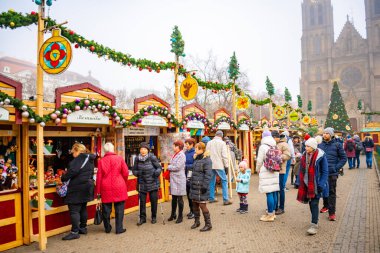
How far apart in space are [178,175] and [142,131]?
265 centimetres

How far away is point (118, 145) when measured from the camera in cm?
818

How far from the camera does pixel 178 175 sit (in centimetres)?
677

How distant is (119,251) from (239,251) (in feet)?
6.46

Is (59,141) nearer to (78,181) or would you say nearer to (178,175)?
(78,181)

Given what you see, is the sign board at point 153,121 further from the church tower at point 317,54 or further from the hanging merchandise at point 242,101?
the church tower at point 317,54

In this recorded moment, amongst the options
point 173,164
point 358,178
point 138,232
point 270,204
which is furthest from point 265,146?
point 358,178

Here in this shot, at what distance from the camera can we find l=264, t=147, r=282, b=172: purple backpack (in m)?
6.44

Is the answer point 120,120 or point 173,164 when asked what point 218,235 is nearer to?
point 173,164

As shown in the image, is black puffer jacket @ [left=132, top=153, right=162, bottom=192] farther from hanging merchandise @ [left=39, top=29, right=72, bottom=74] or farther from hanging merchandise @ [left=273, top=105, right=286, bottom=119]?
hanging merchandise @ [left=273, top=105, right=286, bottom=119]

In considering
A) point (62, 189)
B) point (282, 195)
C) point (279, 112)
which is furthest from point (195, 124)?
point (279, 112)

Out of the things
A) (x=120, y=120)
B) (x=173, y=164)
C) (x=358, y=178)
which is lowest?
(x=358, y=178)

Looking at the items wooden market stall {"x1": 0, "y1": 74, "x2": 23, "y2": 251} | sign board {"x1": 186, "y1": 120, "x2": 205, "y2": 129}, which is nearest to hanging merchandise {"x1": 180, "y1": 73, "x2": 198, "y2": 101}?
sign board {"x1": 186, "y1": 120, "x2": 205, "y2": 129}

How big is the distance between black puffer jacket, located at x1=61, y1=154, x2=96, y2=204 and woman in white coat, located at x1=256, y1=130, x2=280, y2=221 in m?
3.43

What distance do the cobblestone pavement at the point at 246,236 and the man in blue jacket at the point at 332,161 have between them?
1.19ft
